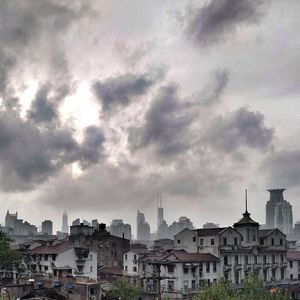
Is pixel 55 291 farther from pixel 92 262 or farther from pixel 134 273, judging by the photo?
pixel 134 273

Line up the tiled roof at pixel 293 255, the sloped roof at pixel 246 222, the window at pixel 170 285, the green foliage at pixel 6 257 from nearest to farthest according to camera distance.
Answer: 1. the green foliage at pixel 6 257
2. the window at pixel 170 285
3. the sloped roof at pixel 246 222
4. the tiled roof at pixel 293 255

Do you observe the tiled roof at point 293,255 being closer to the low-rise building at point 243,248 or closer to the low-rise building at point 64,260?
the low-rise building at point 243,248

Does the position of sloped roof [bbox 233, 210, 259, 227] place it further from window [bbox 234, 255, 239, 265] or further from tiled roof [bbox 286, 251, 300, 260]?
tiled roof [bbox 286, 251, 300, 260]

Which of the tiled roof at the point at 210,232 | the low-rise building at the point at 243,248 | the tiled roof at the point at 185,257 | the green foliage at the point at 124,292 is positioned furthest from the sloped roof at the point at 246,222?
the green foliage at the point at 124,292

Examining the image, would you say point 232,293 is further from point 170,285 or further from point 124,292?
point 170,285

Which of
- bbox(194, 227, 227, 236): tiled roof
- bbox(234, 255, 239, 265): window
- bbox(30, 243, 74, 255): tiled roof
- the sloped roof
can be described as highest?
the sloped roof

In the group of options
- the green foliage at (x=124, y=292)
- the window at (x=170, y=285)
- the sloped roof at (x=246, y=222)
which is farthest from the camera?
the sloped roof at (x=246, y=222)

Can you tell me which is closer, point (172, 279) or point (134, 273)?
point (172, 279)

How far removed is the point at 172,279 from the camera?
94.2m

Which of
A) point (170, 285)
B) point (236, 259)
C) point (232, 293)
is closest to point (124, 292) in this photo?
point (170, 285)

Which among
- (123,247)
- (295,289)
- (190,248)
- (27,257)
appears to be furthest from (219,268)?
(27,257)

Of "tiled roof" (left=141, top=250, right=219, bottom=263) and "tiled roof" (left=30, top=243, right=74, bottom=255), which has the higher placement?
"tiled roof" (left=30, top=243, right=74, bottom=255)

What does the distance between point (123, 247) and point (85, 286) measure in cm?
4503

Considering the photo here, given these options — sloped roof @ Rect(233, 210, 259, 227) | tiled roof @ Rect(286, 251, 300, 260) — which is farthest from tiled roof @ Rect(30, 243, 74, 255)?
tiled roof @ Rect(286, 251, 300, 260)
